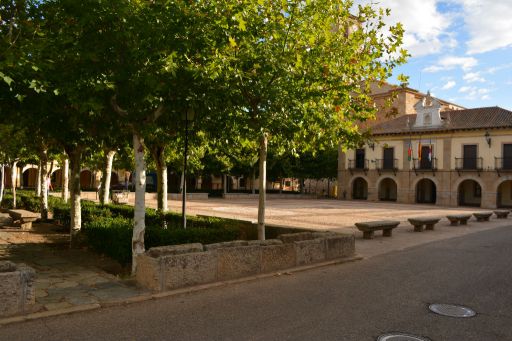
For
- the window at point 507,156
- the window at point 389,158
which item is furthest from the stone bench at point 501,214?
the window at point 389,158

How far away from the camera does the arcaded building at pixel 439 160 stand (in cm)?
3806

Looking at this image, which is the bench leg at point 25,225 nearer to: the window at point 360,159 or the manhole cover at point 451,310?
the manhole cover at point 451,310

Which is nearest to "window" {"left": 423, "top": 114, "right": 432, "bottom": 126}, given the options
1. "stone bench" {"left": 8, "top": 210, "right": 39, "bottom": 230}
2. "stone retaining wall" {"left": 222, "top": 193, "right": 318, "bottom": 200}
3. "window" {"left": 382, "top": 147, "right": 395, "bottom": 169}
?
"window" {"left": 382, "top": 147, "right": 395, "bottom": 169}

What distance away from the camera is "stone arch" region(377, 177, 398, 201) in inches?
1885

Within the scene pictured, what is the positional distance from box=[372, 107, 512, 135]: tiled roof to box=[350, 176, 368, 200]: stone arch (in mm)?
7043

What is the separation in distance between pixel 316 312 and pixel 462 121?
40.6 m

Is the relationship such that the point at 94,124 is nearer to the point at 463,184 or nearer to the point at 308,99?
the point at 308,99

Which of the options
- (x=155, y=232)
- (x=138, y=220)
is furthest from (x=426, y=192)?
(x=138, y=220)

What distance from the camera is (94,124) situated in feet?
30.4

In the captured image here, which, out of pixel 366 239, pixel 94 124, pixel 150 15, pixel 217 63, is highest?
pixel 150 15

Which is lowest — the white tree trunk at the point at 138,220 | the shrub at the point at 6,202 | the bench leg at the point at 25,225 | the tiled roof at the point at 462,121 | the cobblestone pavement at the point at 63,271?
the cobblestone pavement at the point at 63,271

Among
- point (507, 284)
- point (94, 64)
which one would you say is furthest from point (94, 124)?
point (507, 284)

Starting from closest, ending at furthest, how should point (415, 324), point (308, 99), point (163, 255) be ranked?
point (415, 324) → point (163, 255) → point (308, 99)

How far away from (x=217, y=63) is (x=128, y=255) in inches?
168
